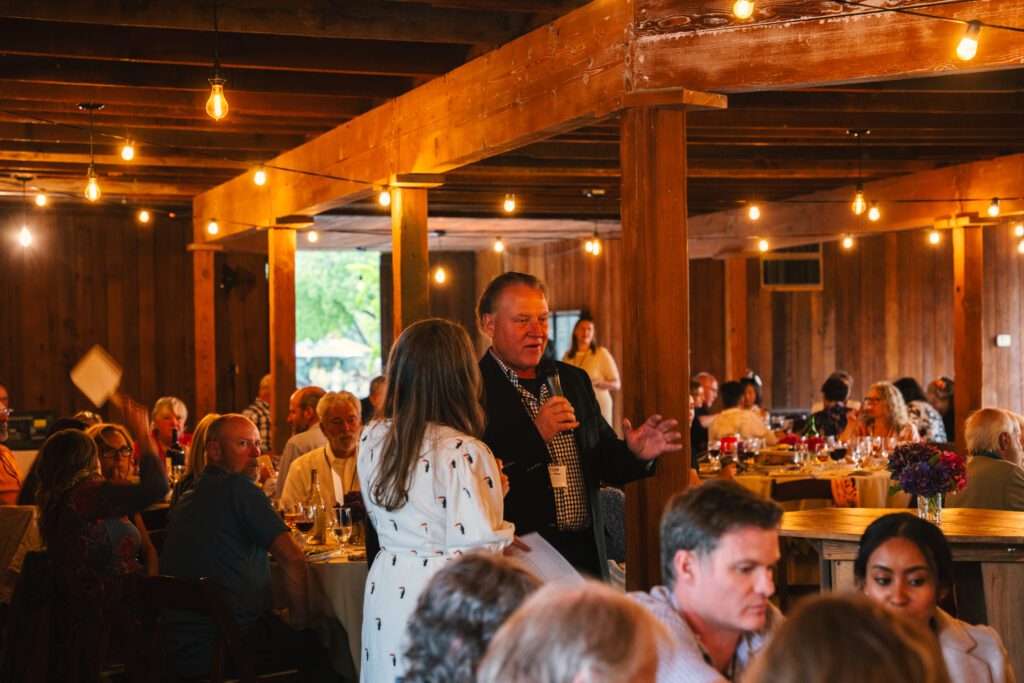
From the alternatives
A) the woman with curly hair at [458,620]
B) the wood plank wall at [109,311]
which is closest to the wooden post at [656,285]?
the woman with curly hair at [458,620]

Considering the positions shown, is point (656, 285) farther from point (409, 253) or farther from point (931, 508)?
point (409, 253)

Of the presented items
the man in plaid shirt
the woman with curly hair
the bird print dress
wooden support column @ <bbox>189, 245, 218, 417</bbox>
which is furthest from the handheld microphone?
wooden support column @ <bbox>189, 245, 218, 417</bbox>

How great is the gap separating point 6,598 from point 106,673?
1.00m

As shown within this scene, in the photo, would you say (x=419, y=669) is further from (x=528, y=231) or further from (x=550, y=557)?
(x=528, y=231)

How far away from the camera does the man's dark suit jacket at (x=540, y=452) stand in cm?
391

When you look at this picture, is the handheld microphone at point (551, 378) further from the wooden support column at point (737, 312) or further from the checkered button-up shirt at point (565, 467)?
the wooden support column at point (737, 312)

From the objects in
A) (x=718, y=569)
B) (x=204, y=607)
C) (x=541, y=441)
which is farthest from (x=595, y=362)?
(x=718, y=569)

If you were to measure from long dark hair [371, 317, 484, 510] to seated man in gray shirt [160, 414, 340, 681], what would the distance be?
65.1 inches

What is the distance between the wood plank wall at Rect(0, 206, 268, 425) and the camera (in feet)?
45.5

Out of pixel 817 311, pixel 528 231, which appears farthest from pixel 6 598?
pixel 817 311

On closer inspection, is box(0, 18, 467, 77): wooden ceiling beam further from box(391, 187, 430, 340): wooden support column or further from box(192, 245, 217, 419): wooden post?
box(192, 245, 217, 419): wooden post

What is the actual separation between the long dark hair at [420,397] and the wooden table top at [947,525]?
1.83m

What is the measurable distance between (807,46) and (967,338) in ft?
20.2

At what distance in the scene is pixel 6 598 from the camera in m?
5.96
